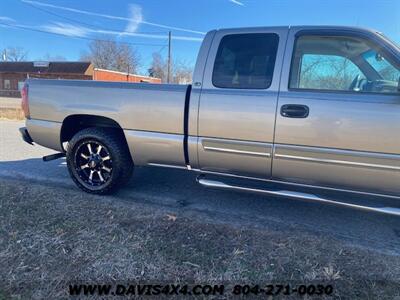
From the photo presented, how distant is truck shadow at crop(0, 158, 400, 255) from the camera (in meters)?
3.20

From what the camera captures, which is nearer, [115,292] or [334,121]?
[115,292]

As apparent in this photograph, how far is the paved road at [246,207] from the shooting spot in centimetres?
320

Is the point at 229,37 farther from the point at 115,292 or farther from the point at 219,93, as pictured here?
the point at 115,292

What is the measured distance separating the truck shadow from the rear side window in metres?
1.49

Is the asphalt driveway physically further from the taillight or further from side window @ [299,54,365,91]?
side window @ [299,54,365,91]

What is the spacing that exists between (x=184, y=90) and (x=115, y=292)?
6.92ft

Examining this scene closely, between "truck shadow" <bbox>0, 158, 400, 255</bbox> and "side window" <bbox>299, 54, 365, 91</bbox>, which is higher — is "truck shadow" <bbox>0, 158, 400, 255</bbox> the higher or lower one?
the lower one

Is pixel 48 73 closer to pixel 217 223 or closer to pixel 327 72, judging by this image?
pixel 217 223

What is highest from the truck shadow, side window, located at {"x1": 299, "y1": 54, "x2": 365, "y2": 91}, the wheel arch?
side window, located at {"x1": 299, "y1": 54, "x2": 365, "y2": 91}

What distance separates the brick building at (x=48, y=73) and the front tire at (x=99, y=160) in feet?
125

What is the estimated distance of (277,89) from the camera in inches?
119

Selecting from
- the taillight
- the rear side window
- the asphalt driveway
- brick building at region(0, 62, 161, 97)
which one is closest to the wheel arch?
the taillight

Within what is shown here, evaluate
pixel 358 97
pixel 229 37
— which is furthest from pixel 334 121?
pixel 229 37

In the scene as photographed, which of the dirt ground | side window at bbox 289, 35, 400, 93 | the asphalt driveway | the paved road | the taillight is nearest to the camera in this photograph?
the dirt ground
